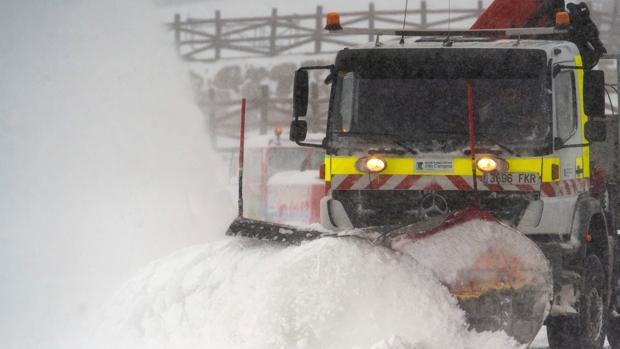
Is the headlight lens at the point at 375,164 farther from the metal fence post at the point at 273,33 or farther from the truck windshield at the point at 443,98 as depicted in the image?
Answer: the metal fence post at the point at 273,33

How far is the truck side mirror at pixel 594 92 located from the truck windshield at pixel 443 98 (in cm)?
27

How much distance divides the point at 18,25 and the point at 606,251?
13039 millimetres

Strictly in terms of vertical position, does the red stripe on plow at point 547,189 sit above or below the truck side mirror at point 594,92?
below

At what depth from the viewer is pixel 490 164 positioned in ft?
17.4

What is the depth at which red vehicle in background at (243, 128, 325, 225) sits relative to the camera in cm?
1386

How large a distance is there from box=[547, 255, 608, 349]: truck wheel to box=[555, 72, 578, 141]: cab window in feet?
3.24

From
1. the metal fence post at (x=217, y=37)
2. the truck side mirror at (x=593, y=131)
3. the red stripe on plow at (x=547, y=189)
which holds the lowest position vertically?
the red stripe on plow at (x=547, y=189)

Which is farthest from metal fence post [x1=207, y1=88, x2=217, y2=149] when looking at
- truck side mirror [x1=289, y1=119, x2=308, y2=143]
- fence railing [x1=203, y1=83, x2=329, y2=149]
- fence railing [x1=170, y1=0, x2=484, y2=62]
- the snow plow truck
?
the snow plow truck

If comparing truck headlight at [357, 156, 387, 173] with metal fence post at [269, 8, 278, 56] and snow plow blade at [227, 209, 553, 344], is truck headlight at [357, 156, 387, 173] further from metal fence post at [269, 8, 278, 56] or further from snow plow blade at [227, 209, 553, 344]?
metal fence post at [269, 8, 278, 56]

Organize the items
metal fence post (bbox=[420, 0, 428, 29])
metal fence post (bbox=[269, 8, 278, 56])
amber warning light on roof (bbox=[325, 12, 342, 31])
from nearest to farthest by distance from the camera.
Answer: amber warning light on roof (bbox=[325, 12, 342, 31]), metal fence post (bbox=[420, 0, 428, 29]), metal fence post (bbox=[269, 8, 278, 56])

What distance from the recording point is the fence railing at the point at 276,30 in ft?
80.1

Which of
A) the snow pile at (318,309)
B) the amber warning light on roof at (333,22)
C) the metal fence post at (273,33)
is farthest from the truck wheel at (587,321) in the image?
the metal fence post at (273,33)

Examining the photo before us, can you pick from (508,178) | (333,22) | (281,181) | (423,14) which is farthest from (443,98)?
(423,14)

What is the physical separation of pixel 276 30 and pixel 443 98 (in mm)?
20340
